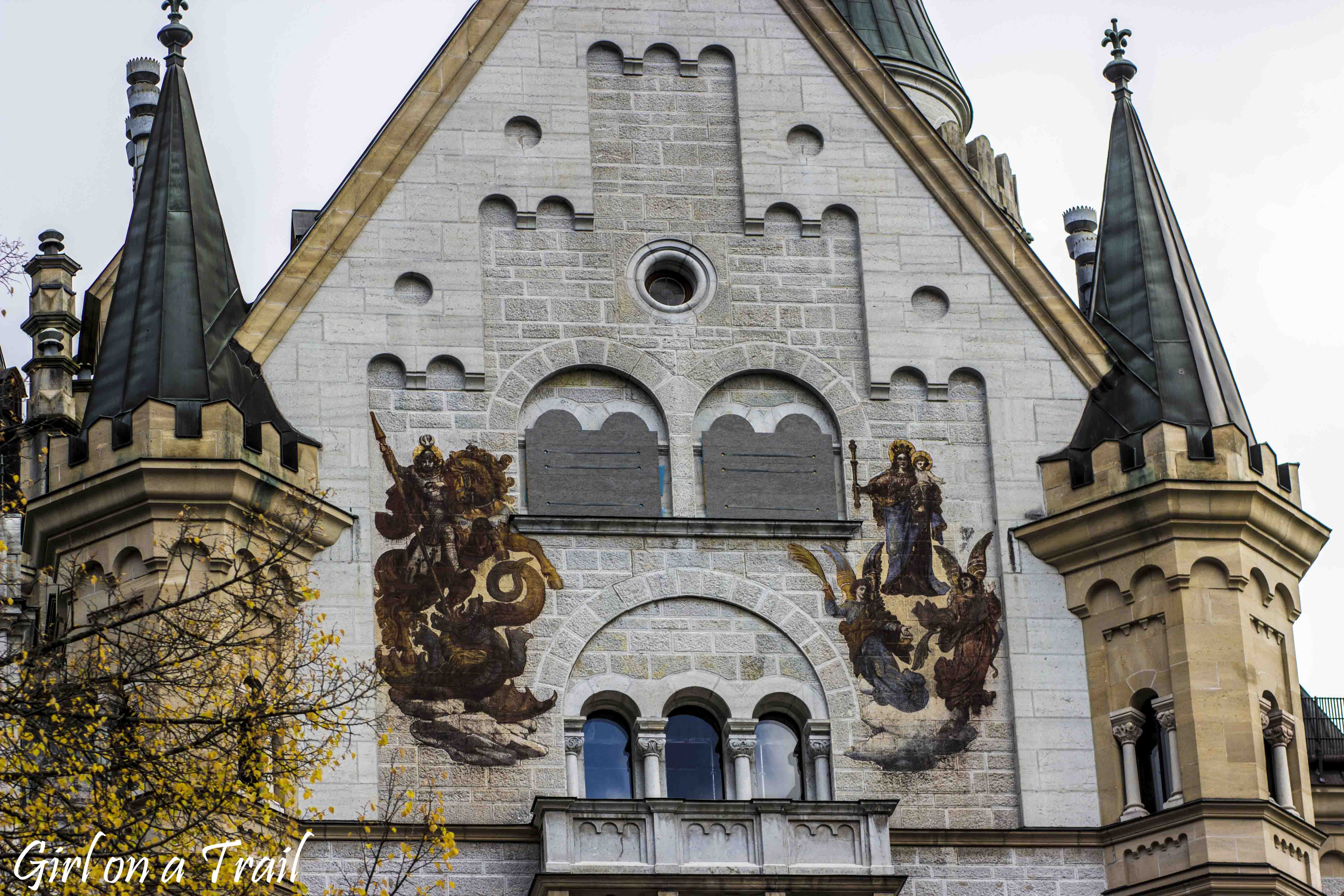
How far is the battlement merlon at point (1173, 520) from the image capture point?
1054 inches

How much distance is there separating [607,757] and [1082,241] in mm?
11553

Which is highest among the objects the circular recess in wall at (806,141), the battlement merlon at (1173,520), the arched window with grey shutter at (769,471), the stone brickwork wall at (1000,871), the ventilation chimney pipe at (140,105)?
the ventilation chimney pipe at (140,105)

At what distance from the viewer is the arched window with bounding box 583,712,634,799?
2616 centimetres

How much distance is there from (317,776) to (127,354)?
6.40 metres

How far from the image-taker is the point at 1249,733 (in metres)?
26.1

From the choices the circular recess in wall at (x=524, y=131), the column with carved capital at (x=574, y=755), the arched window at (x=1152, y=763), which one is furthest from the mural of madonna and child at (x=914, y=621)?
the circular recess in wall at (x=524, y=131)

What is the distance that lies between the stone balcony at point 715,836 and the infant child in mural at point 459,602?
102cm

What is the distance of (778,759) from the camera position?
2650 centimetres

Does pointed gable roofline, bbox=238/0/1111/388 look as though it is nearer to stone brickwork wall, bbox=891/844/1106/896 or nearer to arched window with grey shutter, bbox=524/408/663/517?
arched window with grey shutter, bbox=524/408/663/517

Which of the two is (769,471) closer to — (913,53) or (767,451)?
(767,451)

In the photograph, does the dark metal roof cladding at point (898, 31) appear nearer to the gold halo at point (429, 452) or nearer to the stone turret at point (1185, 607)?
the stone turret at point (1185, 607)

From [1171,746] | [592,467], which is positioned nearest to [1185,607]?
[1171,746]

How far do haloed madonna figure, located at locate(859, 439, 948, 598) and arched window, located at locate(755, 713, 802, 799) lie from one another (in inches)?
58.0

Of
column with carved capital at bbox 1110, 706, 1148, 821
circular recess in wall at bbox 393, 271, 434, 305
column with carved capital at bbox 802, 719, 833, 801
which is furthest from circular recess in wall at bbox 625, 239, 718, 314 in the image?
column with carved capital at bbox 1110, 706, 1148, 821
